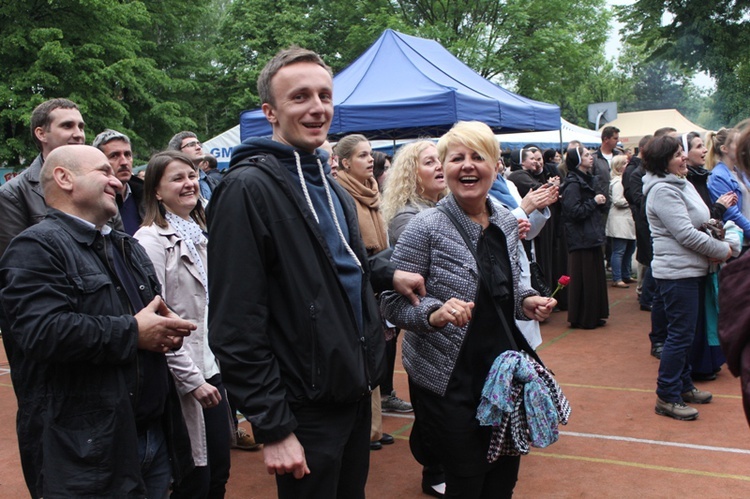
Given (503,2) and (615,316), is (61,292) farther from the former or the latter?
(503,2)

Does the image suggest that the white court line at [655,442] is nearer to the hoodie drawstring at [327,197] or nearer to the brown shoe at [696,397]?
the brown shoe at [696,397]

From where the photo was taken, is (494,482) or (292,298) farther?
(494,482)

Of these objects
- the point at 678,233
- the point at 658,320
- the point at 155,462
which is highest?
the point at 678,233

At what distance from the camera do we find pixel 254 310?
2.06m

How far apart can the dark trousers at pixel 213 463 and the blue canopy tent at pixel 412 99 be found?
6564 millimetres

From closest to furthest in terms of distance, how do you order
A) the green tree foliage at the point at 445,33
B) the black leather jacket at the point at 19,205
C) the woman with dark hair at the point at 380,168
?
1. the black leather jacket at the point at 19,205
2. the woman with dark hair at the point at 380,168
3. the green tree foliage at the point at 445,33

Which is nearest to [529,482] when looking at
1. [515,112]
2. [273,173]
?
[273,173]

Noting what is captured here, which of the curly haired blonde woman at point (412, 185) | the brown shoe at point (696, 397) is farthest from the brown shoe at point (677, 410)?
the curly haired blonde woman at point (412, 185)

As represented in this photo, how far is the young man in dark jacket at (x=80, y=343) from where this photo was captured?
237 cm

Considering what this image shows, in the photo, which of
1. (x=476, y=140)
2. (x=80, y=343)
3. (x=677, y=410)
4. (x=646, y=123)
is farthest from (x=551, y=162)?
(x=646, y=123)

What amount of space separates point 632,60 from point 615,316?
194ft

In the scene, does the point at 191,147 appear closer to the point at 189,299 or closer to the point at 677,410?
the point at 189,299

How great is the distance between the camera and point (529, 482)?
440 centimetres

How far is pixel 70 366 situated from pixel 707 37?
22767mm
